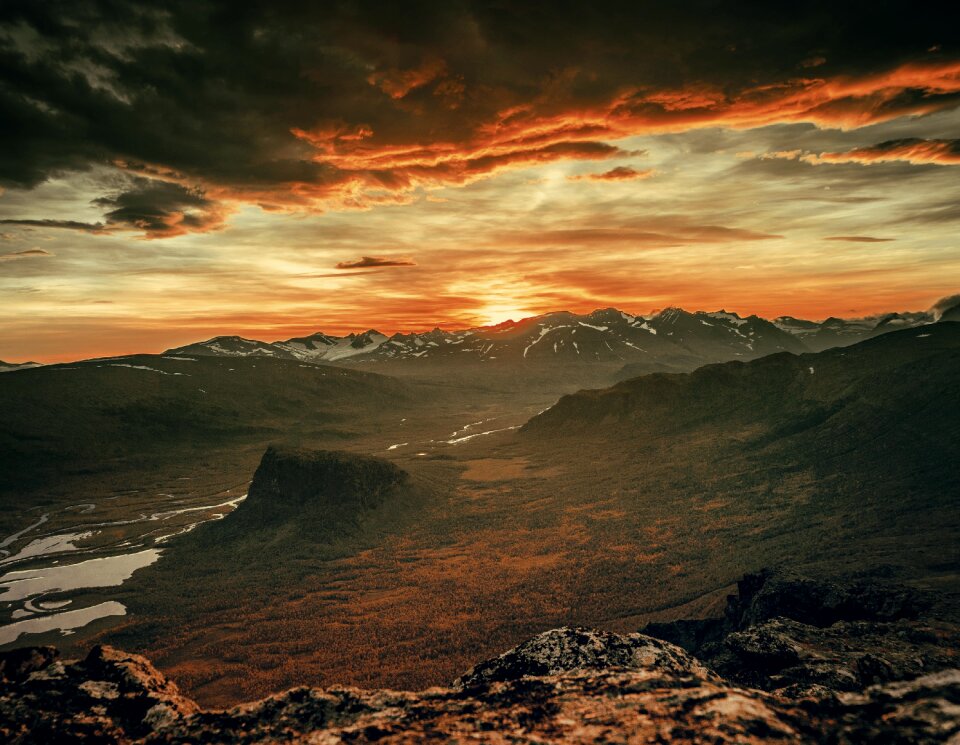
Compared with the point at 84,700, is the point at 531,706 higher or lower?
higher

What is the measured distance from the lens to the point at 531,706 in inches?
277

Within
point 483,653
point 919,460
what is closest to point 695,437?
point 919,460

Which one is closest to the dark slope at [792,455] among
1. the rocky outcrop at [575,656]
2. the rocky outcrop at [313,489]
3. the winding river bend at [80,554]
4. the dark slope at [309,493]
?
the rocky outcrop at [575,656]

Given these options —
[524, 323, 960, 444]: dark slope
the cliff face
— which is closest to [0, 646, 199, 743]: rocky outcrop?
the cliff face

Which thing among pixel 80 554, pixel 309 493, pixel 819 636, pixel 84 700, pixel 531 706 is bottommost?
pixel 80 554

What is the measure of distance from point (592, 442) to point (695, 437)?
1275 inches

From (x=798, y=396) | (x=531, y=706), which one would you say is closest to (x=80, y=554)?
(x=531, y=706)

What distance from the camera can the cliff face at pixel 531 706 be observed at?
18.2 ft

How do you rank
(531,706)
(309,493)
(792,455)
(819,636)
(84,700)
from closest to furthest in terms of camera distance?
(531,706) → (84,700) → (819,636) → (309,493) → (792,455)

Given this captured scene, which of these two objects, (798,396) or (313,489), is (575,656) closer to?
(313,489)

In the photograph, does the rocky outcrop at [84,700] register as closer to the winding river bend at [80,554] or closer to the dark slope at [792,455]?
the dark slope at [792,455]

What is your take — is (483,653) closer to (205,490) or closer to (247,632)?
(247,632)

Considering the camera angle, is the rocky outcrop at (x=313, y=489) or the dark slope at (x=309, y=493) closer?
the dark slope at (x=309, y=493)

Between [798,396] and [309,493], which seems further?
[798,396]
